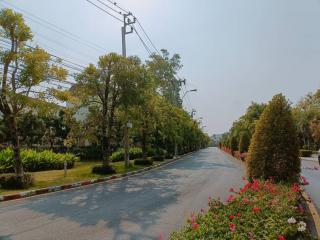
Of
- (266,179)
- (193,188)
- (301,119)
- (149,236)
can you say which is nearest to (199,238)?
(149,236)

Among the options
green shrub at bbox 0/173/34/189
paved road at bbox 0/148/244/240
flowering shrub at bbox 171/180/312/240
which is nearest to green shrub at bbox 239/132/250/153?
paved road at bbox 0/148/244/240

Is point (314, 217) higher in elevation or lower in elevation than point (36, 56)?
lower

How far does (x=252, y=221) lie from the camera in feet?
16.8

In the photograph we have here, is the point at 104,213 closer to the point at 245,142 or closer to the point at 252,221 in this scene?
the point at 252,221

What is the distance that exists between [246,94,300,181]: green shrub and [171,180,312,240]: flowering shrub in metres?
2.51

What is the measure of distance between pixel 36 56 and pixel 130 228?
32.1 ft

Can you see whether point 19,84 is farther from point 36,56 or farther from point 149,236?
point 149,236

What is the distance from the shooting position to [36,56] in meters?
14.7

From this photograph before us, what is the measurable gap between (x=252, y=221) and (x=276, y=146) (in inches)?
191

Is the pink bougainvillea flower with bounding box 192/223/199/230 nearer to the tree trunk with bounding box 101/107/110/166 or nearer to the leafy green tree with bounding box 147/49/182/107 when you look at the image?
the tree trunk with bounding box 101/107/110/166

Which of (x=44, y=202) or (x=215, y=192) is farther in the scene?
(x=215, y=192)

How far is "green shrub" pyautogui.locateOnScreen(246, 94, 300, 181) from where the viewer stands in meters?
9.48

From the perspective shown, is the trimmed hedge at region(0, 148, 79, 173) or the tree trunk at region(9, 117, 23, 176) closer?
the tree trunk at region(9, 117, 23, 176)

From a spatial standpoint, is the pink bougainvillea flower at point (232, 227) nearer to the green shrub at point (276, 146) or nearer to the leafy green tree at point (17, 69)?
the green shrub at point (276, 146)
